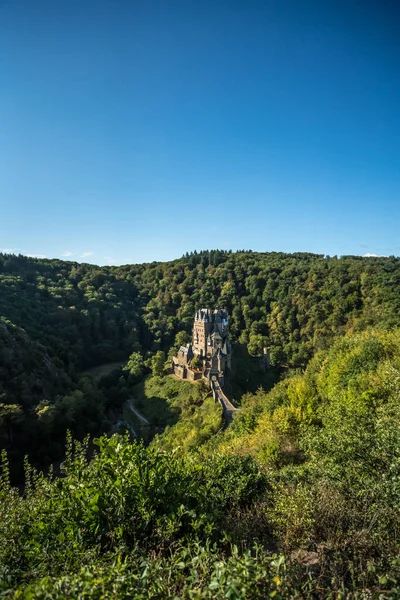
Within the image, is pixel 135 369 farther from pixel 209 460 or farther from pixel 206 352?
pixel 209 460

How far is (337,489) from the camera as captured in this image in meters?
7.93

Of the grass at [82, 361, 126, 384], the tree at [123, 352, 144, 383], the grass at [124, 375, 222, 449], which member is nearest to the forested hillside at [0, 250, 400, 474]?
the grass at [82, 361, 126, 384]

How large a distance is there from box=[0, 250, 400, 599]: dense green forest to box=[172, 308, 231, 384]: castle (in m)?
2.64

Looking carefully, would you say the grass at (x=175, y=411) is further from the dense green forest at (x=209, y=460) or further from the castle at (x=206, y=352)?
the castle at (x=206, y=352)

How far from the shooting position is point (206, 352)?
173 feet

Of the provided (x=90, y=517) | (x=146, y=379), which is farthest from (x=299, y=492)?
(x=146, y=379)

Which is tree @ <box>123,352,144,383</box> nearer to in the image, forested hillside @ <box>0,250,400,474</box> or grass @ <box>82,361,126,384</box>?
forested hillside @ <box>0,250,400,474</box>

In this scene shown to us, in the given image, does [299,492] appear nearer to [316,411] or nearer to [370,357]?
[316,411]

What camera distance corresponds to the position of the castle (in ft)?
149

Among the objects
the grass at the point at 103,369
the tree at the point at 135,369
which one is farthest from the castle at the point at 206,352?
the grass at the point at 103,369

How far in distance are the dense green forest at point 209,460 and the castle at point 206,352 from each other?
2.64m

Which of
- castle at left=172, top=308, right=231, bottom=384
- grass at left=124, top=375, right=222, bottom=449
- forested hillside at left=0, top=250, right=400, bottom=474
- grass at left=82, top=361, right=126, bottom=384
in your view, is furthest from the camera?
grass at left=82, top=361, right=126, bottom=384

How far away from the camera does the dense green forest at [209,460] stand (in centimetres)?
463

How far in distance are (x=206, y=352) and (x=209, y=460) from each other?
41.6m
